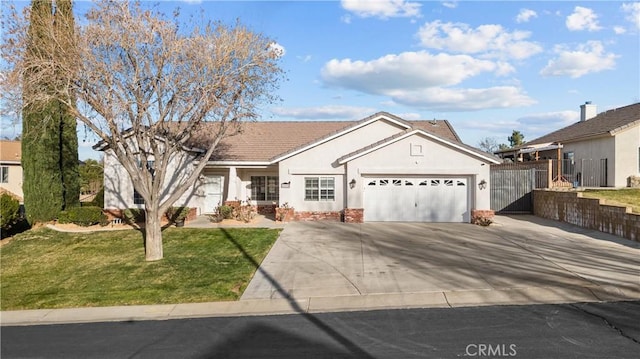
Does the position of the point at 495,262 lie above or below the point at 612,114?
below

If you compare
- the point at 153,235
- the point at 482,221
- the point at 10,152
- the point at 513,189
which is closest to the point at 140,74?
the point at 153,235

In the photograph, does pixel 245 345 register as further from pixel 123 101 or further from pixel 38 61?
pixel 38 61

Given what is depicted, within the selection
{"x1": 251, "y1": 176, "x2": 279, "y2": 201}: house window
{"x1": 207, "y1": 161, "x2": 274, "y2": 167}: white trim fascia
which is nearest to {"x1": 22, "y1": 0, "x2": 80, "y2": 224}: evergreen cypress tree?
{"x1": 207, "y1": 161, "x2": 274, "y2": 167}: white trim fascia

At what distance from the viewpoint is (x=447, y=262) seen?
11.0 m

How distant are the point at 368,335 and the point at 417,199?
12.8 m

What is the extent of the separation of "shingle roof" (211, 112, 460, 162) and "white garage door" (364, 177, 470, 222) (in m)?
2.89

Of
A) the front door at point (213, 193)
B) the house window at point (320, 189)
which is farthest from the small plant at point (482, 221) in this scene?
the front door at point (213, 193)

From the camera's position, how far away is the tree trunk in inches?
475

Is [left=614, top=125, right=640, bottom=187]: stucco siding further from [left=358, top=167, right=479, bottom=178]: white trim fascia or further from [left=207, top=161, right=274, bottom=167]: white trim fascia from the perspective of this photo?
[left=207, top=161, right=274, bottom=167]: white trim fascia

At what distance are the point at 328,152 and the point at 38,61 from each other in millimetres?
11812

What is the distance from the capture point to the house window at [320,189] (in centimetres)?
1938

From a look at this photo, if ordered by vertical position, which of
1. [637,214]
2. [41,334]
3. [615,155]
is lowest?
[41,334]

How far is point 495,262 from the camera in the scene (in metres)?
10.9

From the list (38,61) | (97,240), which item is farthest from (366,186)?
(38,61)
